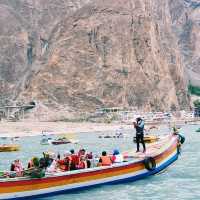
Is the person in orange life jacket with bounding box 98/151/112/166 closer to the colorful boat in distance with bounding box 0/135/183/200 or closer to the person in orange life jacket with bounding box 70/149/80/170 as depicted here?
the colorful boat in distance with bounding box 0/135/183/200

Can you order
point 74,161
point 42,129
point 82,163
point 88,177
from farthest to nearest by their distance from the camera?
point 42,129
point 82,163
point 74,161
point 88,177

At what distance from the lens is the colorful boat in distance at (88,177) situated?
29266 millimetres

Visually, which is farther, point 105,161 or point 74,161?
point 105,161

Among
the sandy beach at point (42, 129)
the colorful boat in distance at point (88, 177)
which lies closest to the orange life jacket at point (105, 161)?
the colorful boat in distance at point (88, 177)

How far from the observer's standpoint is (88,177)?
32.8 metres

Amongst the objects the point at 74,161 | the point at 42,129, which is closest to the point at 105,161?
the point at 74,161

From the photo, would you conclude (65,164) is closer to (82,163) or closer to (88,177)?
(82,163)

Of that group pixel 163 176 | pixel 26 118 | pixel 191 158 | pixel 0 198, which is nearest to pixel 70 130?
pixel 26 118

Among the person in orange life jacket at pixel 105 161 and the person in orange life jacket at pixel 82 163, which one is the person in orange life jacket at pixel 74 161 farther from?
the person in orange life jacket at pixel 105 161

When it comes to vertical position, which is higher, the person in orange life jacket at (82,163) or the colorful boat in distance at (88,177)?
the person in orange life jacket at (82,163)

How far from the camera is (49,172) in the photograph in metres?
31.5

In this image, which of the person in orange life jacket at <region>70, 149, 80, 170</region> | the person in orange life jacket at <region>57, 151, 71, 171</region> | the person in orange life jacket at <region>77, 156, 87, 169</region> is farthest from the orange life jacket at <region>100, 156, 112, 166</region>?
the person in orange life jacket at <region>57, 151, 71, 171</region>

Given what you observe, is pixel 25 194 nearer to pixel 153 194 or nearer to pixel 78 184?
pixel 78 184

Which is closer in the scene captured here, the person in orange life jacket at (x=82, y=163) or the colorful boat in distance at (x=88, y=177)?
the colorful boat in distance at (x=88, y=177)
